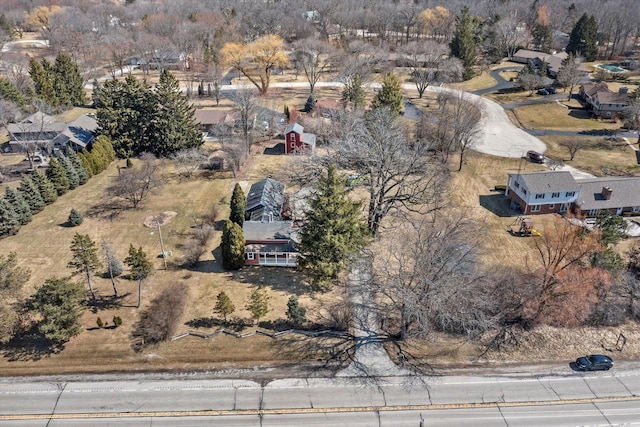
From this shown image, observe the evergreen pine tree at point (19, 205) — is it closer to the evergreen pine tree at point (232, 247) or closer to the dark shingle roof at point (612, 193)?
the evergreen pine tree at point (232, 247)

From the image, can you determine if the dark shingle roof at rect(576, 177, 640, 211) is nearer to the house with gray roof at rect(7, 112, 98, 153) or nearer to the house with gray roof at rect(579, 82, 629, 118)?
the house with gray roof at rect(579, 82, 629, 118)

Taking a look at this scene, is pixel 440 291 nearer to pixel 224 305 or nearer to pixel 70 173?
pixel 224 305

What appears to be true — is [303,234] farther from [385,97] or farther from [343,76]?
[343,76]

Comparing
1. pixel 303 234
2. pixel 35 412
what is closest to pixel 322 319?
pixel 303 234

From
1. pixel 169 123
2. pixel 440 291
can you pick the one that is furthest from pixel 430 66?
pixel 440 291

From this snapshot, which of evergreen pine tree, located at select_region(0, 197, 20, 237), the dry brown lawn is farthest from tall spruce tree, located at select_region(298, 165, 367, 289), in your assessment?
the dry brown lawn
